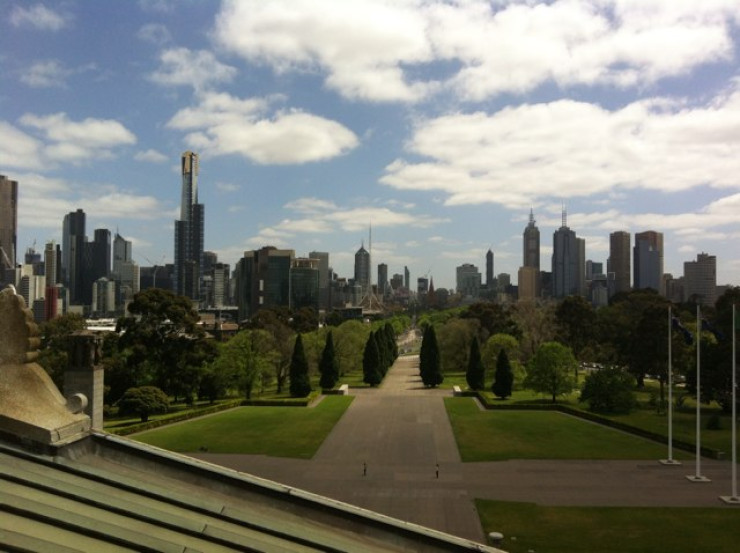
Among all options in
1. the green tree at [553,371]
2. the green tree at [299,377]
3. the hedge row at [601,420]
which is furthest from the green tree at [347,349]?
the green tree at [553,371]

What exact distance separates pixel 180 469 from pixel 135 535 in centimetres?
281

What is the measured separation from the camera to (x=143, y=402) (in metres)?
46.4

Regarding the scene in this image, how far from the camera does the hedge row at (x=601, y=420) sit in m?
37.8

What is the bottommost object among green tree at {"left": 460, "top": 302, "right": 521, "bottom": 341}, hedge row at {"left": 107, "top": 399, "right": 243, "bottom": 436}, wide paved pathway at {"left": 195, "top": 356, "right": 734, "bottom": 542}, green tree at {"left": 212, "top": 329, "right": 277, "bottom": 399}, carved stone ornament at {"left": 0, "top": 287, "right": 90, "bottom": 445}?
hedge row at {"left": 107, "top": 399, "right": 243, "bottom": 436}

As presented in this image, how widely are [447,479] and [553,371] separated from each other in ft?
96.7

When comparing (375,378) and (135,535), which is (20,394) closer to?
(135,535)

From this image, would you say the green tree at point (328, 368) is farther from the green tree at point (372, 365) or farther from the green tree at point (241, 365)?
the green tree at point (241, 365)

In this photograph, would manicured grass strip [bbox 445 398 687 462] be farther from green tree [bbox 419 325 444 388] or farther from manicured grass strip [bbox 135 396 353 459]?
green tree [bbox 419 325 444 388]

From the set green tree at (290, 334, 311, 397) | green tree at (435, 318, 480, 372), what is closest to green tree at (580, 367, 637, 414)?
green tree at (290, 334, 311, 397)

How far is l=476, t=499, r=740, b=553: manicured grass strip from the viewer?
2213 cm

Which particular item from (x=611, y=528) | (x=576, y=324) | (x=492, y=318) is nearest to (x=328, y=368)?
(x=492, y=318)

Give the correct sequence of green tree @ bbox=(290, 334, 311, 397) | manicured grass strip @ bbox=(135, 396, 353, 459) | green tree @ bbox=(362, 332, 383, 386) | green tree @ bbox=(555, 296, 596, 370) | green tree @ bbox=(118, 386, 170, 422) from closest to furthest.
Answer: manicured grass strip @ bbox=(135, 396, 353, 459)
green tree @ bbox=(118, 386, 170, 422)
green tree @ bbox=(290, 334, 311, 397)
green tree @ bbox=(362, 332, 383, 386)
green tree @ bbox=(555, 296, 596, 370)

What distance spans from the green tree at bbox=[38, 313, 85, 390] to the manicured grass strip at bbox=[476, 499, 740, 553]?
100 feet

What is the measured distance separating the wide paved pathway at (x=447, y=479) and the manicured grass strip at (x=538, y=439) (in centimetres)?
136
